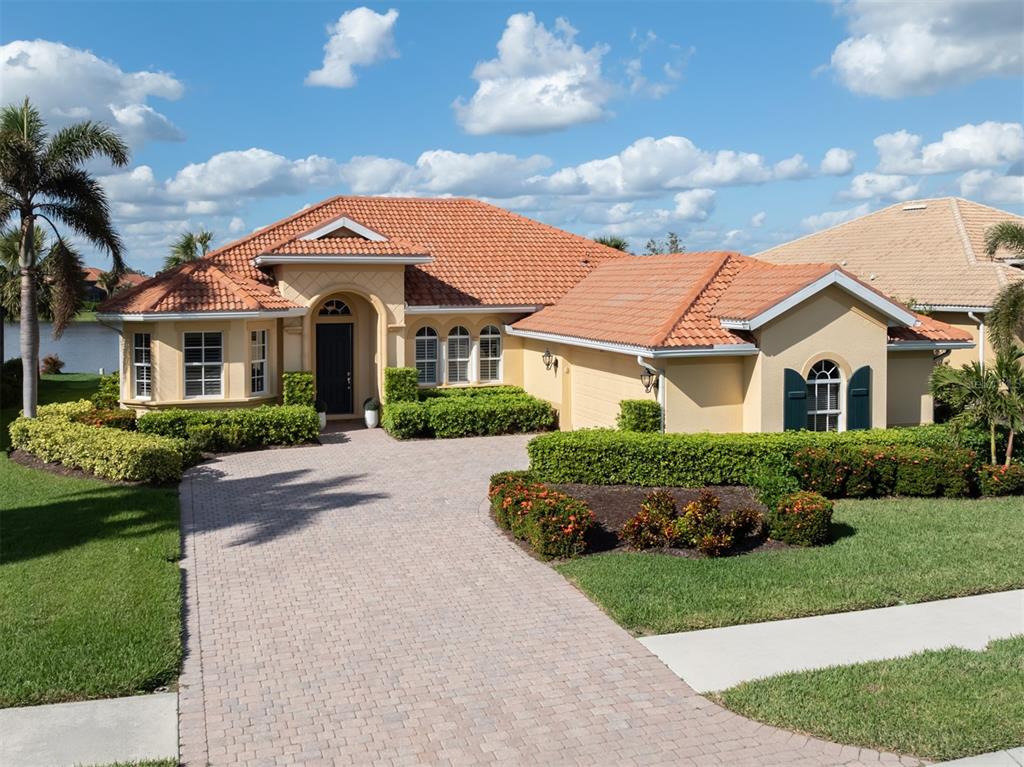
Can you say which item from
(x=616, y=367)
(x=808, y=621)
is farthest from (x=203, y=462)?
(x=808, y=621)

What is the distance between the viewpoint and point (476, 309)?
84.9 feet

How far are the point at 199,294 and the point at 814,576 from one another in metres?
15.8

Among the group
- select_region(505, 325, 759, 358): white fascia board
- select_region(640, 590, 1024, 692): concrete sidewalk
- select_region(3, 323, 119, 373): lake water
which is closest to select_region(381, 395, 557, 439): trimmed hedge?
select_region(505, 325, 759, 358): white fascia board

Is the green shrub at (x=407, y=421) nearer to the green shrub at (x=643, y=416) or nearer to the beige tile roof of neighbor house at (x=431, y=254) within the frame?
the beige tile roof of neighbor house at (x=431, y=254)

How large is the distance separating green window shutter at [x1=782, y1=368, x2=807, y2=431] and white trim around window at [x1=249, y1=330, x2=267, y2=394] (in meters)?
12.1

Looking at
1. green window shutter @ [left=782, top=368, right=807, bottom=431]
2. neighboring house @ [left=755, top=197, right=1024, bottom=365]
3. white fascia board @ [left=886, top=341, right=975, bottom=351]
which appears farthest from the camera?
neighboring house @ [left=755, top=197, right=1024, bottom=365]

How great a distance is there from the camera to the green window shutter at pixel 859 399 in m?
19.5

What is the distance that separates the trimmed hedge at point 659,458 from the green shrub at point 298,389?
7.94 metres

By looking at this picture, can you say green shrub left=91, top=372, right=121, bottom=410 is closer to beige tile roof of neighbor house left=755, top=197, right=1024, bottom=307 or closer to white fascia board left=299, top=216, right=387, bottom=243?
white fascia board left=299, top=216, right=387, bottom=243

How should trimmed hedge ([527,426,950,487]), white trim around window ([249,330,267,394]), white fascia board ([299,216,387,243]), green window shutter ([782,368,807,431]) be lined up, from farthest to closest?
white fascia board ([299,216,387,243])
white trim around window ([249,330,267,394])
green window shutter ([782,368,807,431])
trimmed hedge ([527,426,950,487])

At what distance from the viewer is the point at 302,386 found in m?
23.4

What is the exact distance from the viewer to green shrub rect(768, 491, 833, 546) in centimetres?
1346

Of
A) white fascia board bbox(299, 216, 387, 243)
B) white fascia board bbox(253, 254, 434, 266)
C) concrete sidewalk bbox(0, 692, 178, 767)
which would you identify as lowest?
concrete sidewalk bbox(0, 692, 178, 767)

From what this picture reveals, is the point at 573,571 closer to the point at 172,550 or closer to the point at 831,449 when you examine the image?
the point at 172,550
